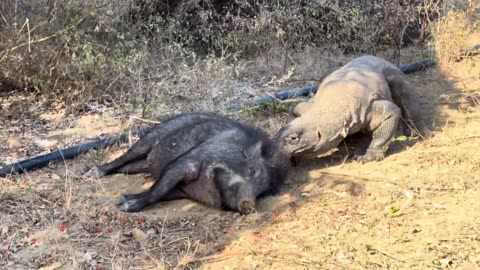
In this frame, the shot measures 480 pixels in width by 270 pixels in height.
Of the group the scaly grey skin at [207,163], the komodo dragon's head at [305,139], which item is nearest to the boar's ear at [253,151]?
the scaly grey skin at [207,163]

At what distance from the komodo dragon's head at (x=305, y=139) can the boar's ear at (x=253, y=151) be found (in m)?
0.32

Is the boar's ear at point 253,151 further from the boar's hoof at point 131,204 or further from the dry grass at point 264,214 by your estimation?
the boar's hoof at point 131,204

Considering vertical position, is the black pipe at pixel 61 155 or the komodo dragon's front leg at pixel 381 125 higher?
the komodo dragon's front leg at pixel 381 125

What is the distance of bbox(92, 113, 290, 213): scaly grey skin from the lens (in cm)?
514

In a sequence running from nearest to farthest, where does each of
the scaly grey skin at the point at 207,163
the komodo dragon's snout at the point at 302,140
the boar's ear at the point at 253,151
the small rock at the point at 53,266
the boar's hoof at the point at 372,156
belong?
1. the small rock at the point at 53,266
2. the scaly grey skin at the point at 207,163
3. the boar's ear at the point at 253,151
4. the komodo dragon's snout at the point at 302,140
5. the boar's hoof at the point at 372,156

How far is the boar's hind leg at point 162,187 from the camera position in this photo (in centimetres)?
503

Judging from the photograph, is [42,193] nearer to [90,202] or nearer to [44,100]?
[90,202]

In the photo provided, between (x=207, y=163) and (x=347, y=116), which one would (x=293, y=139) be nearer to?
(x=347, y=116)

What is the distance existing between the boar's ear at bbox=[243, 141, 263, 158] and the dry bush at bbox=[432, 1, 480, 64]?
4281mm

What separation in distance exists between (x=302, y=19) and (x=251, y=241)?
516cm

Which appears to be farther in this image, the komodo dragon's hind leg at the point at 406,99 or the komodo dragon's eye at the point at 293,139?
the komodo dragon's hind leg at the point at 406,99

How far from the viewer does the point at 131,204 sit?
5.01m

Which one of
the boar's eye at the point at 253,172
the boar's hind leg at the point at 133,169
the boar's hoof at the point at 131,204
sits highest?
the boar's eye at the point at 253,172

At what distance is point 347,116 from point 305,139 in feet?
1.50
